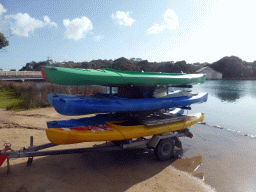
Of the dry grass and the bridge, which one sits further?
the bridge

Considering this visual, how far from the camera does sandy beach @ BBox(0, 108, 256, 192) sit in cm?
402

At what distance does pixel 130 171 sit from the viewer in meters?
4.80

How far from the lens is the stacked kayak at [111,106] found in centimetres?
436

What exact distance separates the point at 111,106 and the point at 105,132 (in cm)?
84

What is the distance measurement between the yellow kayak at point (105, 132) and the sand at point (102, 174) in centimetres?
93

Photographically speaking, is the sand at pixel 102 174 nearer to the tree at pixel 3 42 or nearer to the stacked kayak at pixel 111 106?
the stacked kayak at pixel 111 106

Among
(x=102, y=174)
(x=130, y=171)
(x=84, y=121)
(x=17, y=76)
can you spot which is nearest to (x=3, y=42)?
(x=17, y=76)

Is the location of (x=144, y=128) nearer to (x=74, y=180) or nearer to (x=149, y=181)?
(x=149, y=181)

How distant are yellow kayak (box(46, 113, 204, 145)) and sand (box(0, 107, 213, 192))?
0.93 m

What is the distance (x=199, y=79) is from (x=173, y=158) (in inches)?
145

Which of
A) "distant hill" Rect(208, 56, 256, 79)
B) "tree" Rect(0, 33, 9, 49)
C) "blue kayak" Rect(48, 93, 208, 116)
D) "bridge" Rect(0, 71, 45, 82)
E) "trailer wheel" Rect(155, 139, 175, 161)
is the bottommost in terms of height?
"trailer wheel" Rect(155, 139, 175, 161)

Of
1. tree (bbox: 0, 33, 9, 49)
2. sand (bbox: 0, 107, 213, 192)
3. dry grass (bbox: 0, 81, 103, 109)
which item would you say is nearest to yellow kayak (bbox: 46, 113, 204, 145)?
sand (bbox: 0, 107, 213, 192)

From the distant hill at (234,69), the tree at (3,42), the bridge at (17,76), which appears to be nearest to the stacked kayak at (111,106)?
the bridge at (17,76)

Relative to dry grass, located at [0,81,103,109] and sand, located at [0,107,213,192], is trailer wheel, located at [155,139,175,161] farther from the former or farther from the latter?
dry grass, located at [0,81,103,109]
